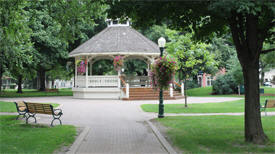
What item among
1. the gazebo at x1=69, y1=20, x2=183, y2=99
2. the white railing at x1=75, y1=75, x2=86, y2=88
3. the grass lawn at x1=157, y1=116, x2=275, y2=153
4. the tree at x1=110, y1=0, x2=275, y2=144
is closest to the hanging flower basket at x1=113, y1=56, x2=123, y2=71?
the gazebo at x1=69, y1=20, x2=183, y2=99

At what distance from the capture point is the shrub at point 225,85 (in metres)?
35.5

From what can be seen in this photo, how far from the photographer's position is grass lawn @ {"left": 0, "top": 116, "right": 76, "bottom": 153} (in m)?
7.88

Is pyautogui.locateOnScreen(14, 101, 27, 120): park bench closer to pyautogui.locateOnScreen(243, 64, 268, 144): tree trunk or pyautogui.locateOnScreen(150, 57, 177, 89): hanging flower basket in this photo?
pyautogui.locateOnScreen(150, 57, 177, 89): hanging flower basket

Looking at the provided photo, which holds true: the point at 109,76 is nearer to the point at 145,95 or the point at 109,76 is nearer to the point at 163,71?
the point at 145,95

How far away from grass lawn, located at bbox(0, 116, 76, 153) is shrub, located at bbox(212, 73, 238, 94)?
27.2 m

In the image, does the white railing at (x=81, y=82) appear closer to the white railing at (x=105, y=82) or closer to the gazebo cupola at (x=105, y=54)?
the gazebo cupola at (x=105, y=54)

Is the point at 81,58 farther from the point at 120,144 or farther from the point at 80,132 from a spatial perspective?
the point at 120,144

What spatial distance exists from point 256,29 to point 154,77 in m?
6.34

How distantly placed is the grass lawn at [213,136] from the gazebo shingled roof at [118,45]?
50.4 ft

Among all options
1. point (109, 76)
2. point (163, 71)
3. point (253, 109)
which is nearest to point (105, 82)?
point (109, 76)

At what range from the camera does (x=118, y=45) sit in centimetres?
2895

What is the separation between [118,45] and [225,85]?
14387 mm

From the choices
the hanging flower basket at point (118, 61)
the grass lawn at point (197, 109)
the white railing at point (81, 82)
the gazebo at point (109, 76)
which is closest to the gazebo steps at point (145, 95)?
the gazebo at point (109, 76)

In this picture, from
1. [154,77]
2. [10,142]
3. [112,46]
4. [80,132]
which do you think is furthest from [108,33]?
[10,142]
